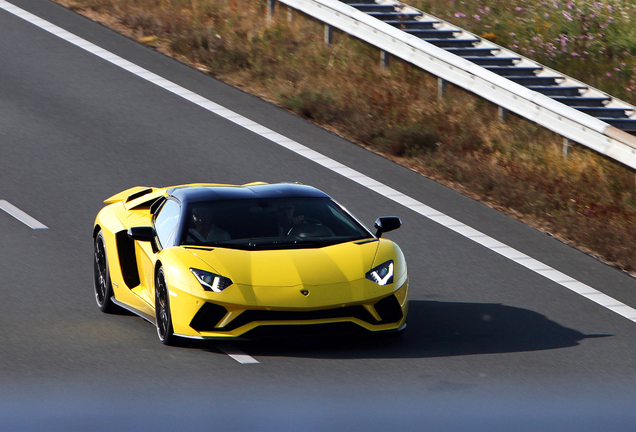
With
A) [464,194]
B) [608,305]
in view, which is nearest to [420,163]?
[464,194]

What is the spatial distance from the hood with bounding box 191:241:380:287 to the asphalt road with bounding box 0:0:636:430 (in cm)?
60

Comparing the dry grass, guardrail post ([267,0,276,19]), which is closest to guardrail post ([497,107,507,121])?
the dry grass

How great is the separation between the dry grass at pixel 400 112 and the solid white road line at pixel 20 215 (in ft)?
16.0

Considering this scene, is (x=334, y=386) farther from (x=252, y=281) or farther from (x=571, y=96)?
(x=571, y=96)

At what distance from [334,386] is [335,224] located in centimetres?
189

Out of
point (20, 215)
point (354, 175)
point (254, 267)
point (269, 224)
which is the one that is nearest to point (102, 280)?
point (269, 224)

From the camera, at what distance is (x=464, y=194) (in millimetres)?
13969

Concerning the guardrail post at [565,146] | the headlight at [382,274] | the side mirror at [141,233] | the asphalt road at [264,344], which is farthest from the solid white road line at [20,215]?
the guardrail post at [565,146]

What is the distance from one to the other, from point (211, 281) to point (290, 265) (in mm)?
589

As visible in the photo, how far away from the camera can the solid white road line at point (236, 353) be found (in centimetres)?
853

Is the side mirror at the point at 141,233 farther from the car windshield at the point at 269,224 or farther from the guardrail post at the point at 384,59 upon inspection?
the guardrail post at the point at 384,59

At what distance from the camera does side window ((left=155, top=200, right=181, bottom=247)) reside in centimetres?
A: 931

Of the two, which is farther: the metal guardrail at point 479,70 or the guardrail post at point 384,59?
the guardrail post at point 384,59

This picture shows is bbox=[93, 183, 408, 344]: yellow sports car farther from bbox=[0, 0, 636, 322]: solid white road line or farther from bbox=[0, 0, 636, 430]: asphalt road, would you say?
bbox=[0, 0, 636, 322]: solid white road line
